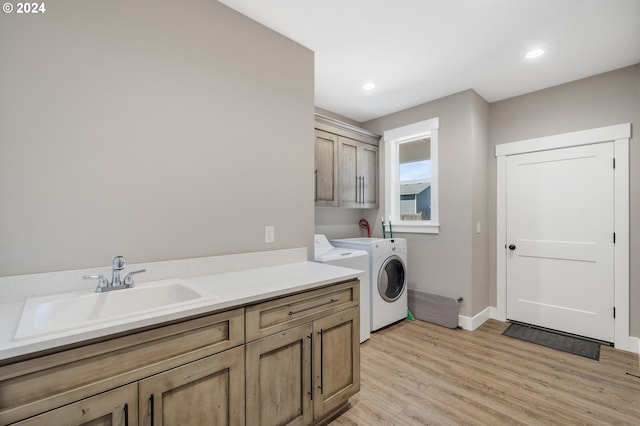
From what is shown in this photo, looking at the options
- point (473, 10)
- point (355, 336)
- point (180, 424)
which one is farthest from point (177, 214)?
point (473, 10)

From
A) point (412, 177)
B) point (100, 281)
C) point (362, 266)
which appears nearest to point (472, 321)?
point (362, 266)

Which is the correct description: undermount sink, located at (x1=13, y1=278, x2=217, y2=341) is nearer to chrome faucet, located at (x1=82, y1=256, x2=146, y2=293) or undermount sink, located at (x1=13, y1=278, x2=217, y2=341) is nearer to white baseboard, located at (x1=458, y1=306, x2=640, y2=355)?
chrome faucet, located at (x1=82, y1=256, x2=146, y2=293)

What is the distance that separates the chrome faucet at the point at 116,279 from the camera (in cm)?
134

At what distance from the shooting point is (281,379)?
4.78 ft

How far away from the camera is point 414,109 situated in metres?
3.64

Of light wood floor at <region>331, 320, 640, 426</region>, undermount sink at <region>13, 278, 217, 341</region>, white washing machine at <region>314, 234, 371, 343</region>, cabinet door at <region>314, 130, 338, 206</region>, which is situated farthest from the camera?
cabinet door at <region>314, 130, 338, 206</region>

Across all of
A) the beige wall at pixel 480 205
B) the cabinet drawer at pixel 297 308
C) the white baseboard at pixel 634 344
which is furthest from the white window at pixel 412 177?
the cabinet drawer at pixel 297 308

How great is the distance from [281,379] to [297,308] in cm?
35

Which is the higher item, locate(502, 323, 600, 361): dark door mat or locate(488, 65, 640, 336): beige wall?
locate(488, 65, 640, 336): beige wall

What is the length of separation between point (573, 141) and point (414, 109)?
167 centimetres

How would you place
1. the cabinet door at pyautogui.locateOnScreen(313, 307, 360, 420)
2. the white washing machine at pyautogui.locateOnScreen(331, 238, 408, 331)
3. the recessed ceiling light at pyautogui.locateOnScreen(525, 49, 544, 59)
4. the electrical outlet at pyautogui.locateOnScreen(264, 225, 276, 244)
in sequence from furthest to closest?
the white washing machine at pyautogui.locateOnScreen(331, 238, 408, 331) < the recessed ceiling light at pyautogui.locateOnScreen(525, 49, 544, 59) < the electrical outlet at pyautogui.locateOnScreen(264, 225, 276, 244) < the cabinet door at pyautogui.locateOnScreen(313, 307, 360, 420)

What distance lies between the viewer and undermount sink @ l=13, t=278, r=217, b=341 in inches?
40.5

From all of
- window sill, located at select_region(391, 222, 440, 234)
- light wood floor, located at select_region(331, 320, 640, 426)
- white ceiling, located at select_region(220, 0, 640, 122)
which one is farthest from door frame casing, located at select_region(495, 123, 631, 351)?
window sill, located at select_region(391, 222, 440, 234)

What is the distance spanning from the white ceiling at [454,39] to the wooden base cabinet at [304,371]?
2.02 meters
